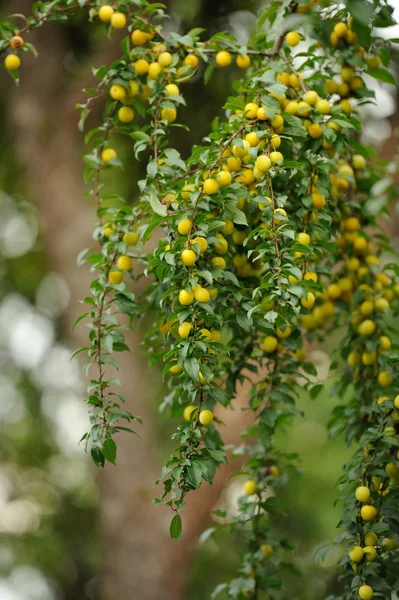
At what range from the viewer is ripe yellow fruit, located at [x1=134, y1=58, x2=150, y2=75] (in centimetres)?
121

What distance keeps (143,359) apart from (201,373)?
242 centimetres

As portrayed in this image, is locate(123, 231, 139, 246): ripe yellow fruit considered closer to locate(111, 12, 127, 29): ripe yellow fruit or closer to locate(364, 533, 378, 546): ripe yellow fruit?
locate(111, 12, 127, 29): ripe yellow fruit

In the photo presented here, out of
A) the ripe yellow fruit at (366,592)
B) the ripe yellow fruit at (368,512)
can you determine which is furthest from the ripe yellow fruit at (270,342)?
the ripe yellow fruit at (366,592)

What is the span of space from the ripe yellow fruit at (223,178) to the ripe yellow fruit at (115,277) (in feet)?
0.86

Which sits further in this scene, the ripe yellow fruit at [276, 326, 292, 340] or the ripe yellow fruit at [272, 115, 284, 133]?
the ripe yellow fruit at [276, 326, 292, 340]

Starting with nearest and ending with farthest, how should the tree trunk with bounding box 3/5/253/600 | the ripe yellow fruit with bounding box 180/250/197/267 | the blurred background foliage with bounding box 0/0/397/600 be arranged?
the ripe yellow fruit with bounding box 180/250/197/267 → the tree trunk with bounding box 3/5/253/600 → the blurred background foliage with bounding box 0/0/397/600

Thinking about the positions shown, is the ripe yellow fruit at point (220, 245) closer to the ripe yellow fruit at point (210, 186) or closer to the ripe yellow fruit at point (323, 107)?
the ripe yellow fruit at point (210, 186)

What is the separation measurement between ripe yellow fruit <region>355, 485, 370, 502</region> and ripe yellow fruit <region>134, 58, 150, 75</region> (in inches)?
31.6

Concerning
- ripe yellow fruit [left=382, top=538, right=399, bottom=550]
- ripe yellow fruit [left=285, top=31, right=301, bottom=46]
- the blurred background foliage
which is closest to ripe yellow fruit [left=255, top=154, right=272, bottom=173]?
ripe yellow fruit [left=285, top=31, right=301, bottom=46]

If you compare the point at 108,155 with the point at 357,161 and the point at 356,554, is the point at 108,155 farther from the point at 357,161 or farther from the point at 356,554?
the point at 356,554

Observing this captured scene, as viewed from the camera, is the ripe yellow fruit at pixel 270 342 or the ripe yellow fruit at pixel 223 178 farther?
the ripe yellow fruit at pixel 270 342

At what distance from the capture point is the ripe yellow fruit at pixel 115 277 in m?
1.16

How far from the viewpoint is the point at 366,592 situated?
1021 mm

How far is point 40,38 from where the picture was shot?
11.5 feet
